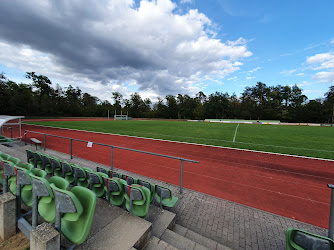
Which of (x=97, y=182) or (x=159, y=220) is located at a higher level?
(x=97, y=182)

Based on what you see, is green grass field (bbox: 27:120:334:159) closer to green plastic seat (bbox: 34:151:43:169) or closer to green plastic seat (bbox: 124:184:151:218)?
green plastic seat (bbox: 34:151:43:169)

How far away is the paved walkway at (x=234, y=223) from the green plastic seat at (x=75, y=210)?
2.33 meters

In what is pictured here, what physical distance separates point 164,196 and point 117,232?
140 centimetres

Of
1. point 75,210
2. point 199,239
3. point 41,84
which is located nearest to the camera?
point 75,210

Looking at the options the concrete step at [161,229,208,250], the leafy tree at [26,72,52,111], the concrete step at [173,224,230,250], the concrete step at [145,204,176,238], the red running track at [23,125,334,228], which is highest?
the leafy tree at [26,72,52,111]

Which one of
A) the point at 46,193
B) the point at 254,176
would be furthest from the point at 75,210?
the point at 254,176

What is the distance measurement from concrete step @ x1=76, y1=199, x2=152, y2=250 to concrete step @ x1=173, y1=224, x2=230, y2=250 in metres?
0.99

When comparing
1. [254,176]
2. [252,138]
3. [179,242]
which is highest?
[179,242]

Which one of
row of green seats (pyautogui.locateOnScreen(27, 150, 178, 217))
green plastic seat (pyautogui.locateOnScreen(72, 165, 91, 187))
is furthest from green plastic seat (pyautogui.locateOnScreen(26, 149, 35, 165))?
green plastic seat (pyautogui.locateOnScreen(72, 165, 91, 187))

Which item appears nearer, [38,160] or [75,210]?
[75,210]

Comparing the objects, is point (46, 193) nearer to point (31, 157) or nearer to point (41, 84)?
point (31, 157)

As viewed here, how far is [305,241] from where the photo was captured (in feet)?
6.29

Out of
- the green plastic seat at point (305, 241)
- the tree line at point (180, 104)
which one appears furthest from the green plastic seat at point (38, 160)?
the tree line at point (180, 104)

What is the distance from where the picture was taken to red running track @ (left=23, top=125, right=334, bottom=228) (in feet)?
14.9
